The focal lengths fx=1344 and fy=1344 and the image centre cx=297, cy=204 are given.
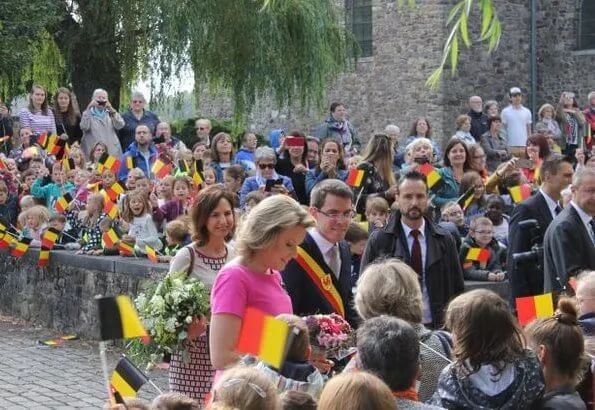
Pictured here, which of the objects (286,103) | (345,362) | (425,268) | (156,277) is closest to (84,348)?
(156,277)

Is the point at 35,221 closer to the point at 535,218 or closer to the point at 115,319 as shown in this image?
the point at 535,218

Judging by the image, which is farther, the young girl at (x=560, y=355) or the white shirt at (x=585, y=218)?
the white shirt at (x=585, y=218)

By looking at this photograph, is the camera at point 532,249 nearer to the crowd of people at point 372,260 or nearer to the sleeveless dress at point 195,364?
the crowd of people at point 372,260

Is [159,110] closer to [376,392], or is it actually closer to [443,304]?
[443,304]

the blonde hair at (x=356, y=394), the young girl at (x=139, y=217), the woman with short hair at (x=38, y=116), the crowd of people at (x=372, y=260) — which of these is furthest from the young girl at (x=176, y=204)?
the blonde hair at (x=356, y=394)

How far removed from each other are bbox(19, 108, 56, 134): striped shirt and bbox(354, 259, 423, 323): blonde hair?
1355 centimetres

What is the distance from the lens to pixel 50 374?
37.7 feet

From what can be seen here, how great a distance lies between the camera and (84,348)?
512 inches

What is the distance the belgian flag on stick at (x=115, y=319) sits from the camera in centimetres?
521

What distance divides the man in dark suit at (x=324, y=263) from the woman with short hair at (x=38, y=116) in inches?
484

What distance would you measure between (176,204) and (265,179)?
945mm

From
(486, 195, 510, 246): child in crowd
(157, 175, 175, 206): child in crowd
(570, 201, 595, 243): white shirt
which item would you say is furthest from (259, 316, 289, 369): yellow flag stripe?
(157, 175, 175, 206): child in crowd

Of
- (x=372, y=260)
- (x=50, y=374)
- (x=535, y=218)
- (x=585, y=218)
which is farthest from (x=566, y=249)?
(x=50, y=374)

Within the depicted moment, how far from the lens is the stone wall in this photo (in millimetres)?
12672
